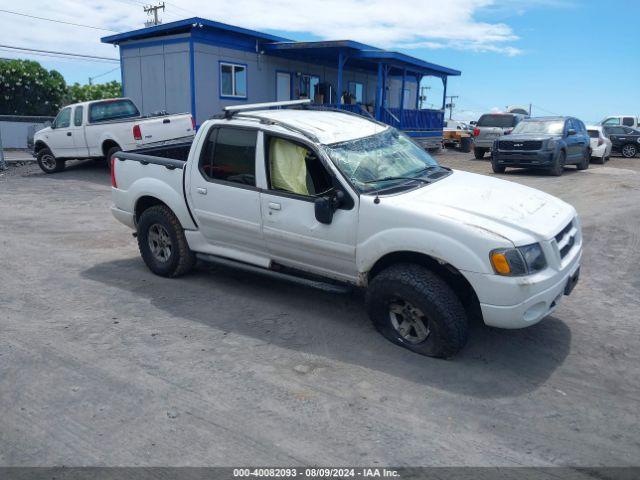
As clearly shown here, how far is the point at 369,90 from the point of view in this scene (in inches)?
1007

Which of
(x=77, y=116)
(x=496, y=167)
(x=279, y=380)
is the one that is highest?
(x=77, y=116)

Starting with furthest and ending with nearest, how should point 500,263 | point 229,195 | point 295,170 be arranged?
1. point 229,195
2. point 295,170
3. point 500,263

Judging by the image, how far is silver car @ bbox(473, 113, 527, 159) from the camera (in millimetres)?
20666

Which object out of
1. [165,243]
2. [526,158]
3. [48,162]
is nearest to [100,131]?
[48,162]

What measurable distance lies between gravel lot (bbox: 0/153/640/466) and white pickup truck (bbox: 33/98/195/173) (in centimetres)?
753

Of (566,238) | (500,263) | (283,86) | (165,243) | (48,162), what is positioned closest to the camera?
(500,263)

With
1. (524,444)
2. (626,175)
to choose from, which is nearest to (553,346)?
(524,444)

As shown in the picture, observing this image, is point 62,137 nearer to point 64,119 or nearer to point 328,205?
point 64,119

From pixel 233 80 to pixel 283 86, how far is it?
2.59 metres

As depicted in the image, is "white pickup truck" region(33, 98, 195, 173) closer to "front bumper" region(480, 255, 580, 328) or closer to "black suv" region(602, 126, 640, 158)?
"front bumper" region(480, 255, 580, 328)

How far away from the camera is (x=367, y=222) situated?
4.23 meters

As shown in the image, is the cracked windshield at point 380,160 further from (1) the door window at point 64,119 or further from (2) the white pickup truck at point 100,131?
(1) the door window at point 64,119

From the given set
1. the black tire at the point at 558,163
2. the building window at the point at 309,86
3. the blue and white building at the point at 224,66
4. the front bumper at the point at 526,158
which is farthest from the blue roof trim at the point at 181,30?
the black tire at the point at 558,163

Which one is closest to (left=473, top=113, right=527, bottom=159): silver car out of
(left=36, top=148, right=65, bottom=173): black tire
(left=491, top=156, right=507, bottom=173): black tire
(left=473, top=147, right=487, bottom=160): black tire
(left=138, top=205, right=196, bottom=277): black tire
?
(left=473, top=147, right=487, bottom=160): black tire
